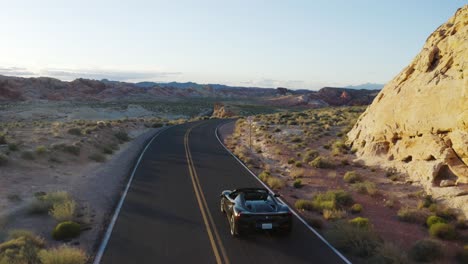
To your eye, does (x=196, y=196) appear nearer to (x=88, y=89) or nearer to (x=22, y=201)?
(x=22, y=201)

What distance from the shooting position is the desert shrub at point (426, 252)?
420 inches

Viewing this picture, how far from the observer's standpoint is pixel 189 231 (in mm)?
12914

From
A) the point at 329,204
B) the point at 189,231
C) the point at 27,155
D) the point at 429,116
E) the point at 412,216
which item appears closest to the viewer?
the point at 189,231

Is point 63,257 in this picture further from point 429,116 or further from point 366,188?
point 429,116

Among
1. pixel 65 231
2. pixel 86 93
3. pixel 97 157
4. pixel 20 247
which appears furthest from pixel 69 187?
pixel 86 93

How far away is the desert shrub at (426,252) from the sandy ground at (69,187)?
9.14 metres

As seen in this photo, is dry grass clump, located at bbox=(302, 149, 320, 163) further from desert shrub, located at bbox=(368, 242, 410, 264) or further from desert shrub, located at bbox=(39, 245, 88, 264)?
desert shrub, located at bbox=(39, 245, 88, 264)

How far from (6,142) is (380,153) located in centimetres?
2561

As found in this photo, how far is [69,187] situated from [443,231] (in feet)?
53.5

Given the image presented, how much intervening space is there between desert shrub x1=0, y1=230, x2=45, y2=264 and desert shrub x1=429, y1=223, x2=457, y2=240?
11932 millimetres

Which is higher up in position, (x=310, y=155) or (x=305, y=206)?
(x=310, y=155)

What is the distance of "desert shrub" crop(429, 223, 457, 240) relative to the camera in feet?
40.8

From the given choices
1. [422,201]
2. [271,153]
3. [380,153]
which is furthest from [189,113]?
[422,201]

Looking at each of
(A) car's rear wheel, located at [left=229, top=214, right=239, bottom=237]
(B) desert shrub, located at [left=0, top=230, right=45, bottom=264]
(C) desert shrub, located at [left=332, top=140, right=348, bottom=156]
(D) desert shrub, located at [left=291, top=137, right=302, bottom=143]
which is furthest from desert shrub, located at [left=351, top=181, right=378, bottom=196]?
(D) desert shrub, located at [left=291, top=137, right=302, bottom=143]
